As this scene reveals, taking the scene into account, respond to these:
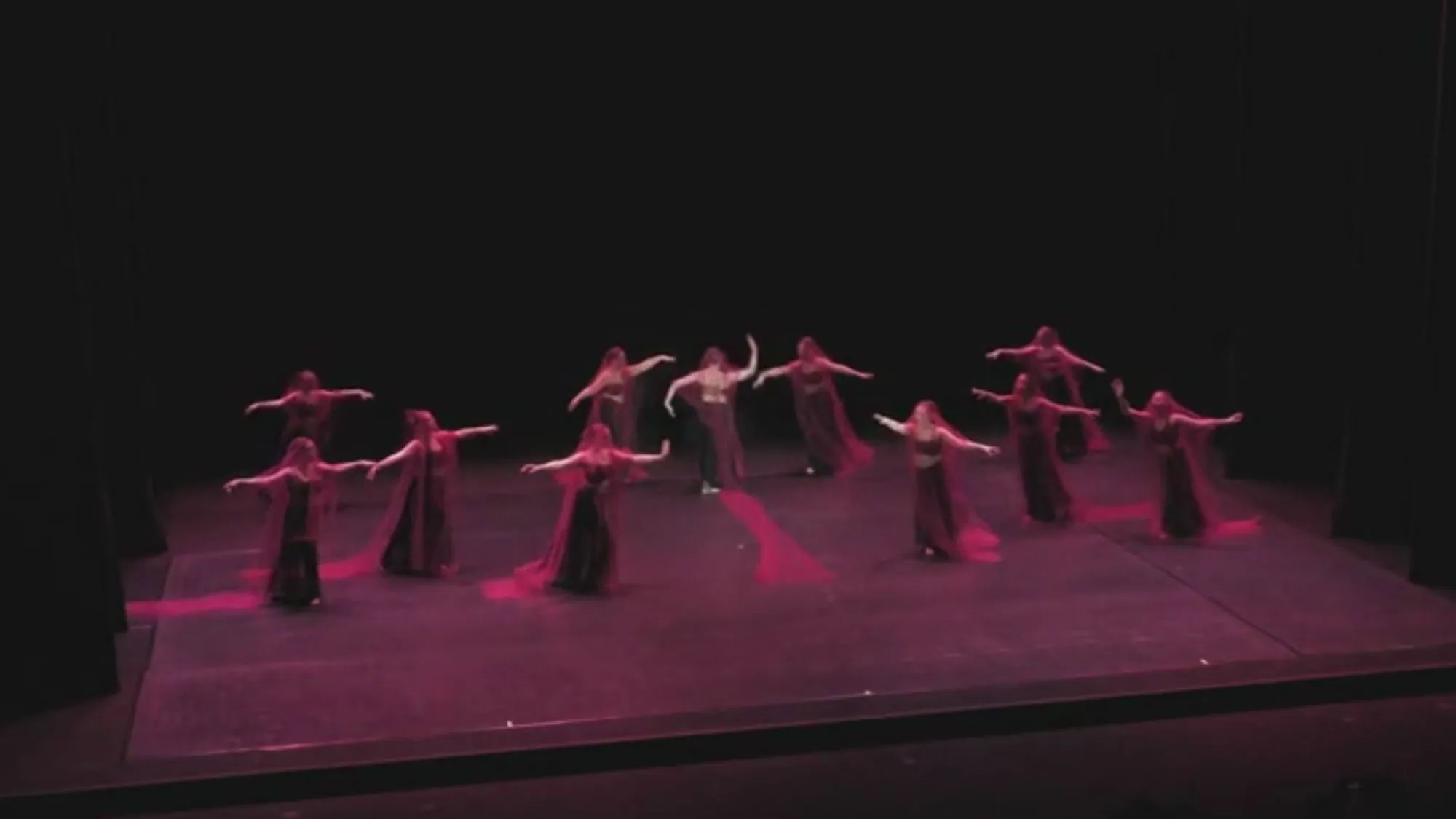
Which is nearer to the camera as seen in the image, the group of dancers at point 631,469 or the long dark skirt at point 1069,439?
the group of dancers at point 631,469

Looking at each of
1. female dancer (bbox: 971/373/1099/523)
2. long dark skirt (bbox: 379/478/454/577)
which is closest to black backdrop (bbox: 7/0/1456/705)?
female dancer (bbox: 971/373/1099/523)

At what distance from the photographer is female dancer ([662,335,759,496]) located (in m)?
9.62

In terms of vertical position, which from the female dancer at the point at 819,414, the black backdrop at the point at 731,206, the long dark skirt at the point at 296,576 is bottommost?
the long dark skirt at the point at 296,576

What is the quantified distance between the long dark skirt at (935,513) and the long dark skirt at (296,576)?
2880mm

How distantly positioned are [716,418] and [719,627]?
2582mm

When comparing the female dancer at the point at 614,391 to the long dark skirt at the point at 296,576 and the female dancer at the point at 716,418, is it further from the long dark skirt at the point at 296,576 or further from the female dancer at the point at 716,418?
the long dark skirt at the point at 296,576

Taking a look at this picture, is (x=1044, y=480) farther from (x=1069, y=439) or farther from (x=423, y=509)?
(x=423, y=509)

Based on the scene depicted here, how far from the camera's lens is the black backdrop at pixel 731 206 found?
973cm

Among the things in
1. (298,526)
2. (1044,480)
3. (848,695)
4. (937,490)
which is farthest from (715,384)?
(848,695)

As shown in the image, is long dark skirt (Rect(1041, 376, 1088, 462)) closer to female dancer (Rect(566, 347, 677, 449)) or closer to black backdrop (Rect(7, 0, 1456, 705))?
black backdrop (Rect(7, 0, 1456, 705))

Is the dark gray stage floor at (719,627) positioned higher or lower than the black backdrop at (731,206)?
lower

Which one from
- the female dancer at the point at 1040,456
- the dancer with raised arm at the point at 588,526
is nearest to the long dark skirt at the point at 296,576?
the dancer with raised arm at the point at 588,526

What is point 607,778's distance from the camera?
590 cm

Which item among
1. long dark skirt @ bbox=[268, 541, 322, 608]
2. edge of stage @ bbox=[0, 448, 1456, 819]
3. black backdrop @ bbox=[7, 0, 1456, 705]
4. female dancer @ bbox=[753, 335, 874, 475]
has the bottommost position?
edge of stage @ bbox=[0, 448, 1456, 819]
